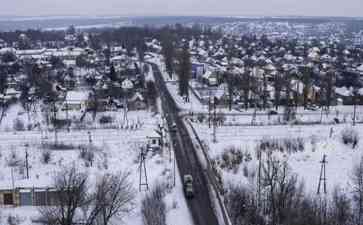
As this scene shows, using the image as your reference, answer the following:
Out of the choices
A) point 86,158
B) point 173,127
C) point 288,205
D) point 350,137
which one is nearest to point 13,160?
point 86,158

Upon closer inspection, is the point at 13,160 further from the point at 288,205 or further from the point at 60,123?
the point at 288,205

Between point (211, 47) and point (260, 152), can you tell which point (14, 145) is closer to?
point (260, 152)

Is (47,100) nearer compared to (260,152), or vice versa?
(260,152)

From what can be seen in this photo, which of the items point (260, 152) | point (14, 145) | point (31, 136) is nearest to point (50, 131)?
point (31, 136)

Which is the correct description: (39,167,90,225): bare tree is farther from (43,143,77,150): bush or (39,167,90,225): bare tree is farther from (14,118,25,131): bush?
(14,118,25,131): bush


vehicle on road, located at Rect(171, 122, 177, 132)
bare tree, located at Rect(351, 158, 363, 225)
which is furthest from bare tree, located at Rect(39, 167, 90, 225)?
vehicle on road, located at Rect(171, 122, 177, 132)

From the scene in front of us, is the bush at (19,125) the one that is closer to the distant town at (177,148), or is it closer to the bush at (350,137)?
the distant town at (177,148)

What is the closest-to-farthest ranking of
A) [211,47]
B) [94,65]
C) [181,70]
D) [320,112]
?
[320,112], [181,70], [94,65], [211,47]
